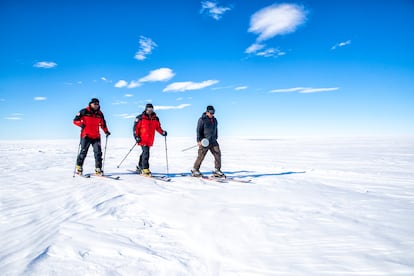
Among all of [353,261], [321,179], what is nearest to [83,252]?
[353,261]

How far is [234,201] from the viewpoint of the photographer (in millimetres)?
4473

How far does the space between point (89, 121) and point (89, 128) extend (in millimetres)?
195

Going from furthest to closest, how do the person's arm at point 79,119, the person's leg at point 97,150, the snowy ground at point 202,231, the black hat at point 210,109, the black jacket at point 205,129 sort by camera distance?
the black jacket at point 205,129 < the black hat at point 210,109 < the person's leg at point 97,150 < the person's arm at point 79,119 < the snowy ground at point 202,231

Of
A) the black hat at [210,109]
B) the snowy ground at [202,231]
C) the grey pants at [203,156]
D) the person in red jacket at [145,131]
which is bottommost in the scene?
the snowy ground at [202,231]

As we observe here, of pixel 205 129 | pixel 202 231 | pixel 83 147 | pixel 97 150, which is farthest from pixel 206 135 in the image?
pixel 202 231

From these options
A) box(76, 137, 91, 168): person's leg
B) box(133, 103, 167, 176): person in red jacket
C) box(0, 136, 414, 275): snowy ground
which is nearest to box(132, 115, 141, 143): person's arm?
box(133, 103, 167, 176): person in red jacket

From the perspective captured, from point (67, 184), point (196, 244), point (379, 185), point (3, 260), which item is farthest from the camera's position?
point (379, 185)

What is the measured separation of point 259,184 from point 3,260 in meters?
5.11

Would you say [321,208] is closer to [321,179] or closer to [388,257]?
[388,257]

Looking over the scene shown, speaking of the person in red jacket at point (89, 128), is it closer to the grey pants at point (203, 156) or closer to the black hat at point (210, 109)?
the grey pants at point (203, 156)

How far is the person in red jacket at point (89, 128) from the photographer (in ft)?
22.3

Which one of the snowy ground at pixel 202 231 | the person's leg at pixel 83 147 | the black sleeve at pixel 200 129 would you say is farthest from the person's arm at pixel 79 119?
the black sleeve at pixel 200 129

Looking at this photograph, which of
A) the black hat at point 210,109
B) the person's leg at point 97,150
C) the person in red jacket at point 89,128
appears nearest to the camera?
the person in red jacket at point 89,128

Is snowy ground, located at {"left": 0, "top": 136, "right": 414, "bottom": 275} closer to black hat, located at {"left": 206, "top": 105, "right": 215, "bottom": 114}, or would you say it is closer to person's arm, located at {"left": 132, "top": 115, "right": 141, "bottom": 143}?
person's arm, located at {"left": 132, "top": 115, "right": 141, "bottom": 143}
